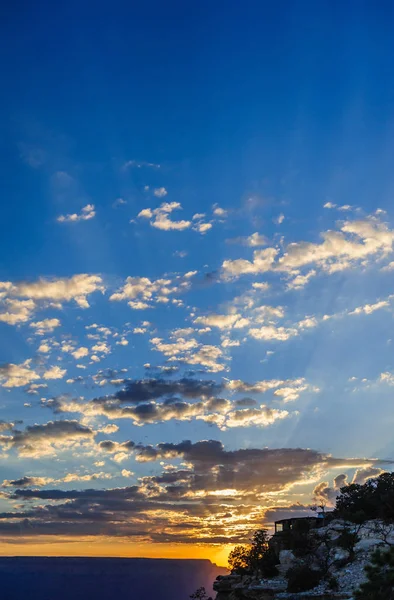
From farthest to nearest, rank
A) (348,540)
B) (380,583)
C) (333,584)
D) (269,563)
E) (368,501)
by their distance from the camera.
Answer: (368,501) → (269,563) → (348,540) → (333,584) → (380,583)

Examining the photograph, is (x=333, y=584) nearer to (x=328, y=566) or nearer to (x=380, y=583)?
(x=328, y=566)

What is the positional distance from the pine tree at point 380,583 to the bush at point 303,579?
39.7ft

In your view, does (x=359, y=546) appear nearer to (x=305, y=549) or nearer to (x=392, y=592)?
(x=305, y=549)

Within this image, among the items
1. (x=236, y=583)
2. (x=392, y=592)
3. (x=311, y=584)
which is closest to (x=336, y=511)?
(x=236, y=583)

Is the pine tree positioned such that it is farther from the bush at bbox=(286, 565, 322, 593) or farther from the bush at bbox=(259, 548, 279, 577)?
the bush at bbox=(259, 548, 279, 577)

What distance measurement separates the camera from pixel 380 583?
46.2 m

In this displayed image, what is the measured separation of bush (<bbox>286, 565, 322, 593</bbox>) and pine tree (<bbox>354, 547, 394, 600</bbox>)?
12.1m

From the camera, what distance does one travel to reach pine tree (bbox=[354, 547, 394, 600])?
44.8 meters

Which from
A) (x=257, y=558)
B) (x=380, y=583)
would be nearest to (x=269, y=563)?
(x=257, y=558)

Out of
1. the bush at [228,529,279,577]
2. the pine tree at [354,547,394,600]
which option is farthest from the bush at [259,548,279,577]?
the pine tree at [354,547,394,600]

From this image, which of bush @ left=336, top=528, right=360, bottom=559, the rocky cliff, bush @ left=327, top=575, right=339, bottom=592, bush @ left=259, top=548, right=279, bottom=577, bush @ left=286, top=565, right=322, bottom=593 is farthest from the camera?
bush @ left=259, top=548, right=279, bottom=577

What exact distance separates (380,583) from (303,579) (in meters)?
16.9

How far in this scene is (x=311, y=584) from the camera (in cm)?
6053

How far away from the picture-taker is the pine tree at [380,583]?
147 ft
